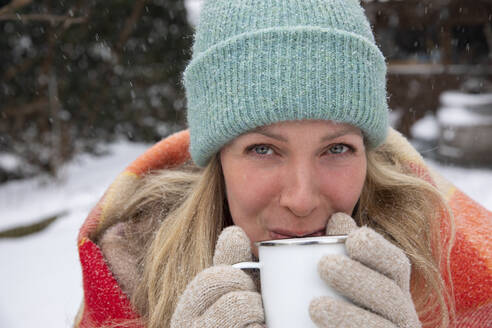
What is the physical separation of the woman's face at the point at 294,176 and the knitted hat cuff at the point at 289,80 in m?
0.04

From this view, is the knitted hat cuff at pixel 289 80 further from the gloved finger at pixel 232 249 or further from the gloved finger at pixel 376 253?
the gloved finger at pixel 376 253

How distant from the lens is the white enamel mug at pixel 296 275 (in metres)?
0.95

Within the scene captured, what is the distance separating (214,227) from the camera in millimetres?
1722

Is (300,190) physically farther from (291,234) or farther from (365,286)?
(365,286)

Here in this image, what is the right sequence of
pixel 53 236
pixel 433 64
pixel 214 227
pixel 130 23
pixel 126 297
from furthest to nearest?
pixel 433 64
pixel 130 23
pixel 53 236
pixel 214 227
pixel 126 297

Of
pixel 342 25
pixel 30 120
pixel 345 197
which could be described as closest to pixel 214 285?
pixel 345 197

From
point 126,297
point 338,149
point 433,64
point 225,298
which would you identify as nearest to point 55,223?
point 126,297

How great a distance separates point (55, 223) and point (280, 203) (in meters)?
4.15

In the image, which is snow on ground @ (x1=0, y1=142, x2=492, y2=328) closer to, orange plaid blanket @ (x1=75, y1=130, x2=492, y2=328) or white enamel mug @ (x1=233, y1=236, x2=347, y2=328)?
orange plaid blanket @ (x1=75, y1=130, x2=492, y2=328)

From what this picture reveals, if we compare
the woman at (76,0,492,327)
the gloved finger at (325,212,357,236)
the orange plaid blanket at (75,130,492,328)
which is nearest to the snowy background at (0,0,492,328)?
the orange plaid blanket at (75,130,492,328)

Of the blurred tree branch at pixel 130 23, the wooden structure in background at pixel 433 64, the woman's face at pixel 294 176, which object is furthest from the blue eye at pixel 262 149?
the wooden structure in background at pixel 433 64

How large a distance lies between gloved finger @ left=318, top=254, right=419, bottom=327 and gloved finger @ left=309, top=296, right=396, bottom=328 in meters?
0.02

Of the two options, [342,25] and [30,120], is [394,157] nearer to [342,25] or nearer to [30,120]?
[342,25]

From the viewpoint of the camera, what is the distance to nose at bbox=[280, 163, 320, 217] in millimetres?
1310
